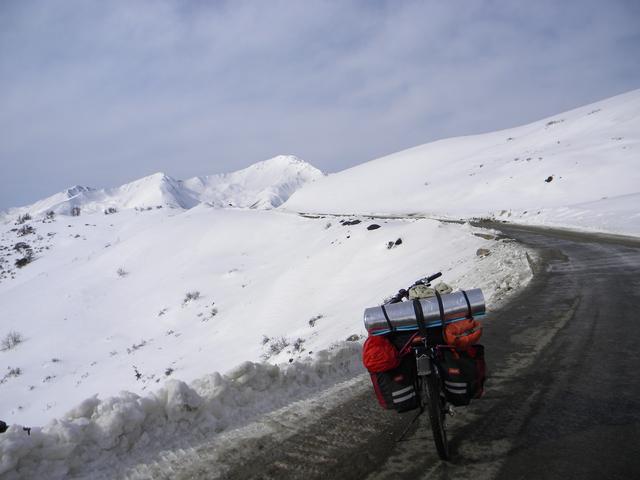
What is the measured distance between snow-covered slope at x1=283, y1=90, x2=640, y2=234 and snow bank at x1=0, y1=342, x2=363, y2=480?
19856 mm

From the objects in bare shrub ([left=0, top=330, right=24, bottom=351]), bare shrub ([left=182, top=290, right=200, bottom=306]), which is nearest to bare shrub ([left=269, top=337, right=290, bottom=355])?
bare shrub ([left=182, top=290, right=200, bottom=306])

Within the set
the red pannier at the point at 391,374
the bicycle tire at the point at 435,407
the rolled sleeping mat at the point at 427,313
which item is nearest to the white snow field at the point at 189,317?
the red pannier at the point at 391,374

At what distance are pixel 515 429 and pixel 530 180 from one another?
147 ft

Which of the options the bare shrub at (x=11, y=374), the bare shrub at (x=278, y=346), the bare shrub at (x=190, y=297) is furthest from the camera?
the bare shrub at (x=190, y=297)

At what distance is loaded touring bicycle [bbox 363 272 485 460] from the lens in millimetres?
3521

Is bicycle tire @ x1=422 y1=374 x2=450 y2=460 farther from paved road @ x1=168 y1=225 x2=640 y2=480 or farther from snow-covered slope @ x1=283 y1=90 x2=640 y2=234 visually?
snow-covered slope @ x1=283 y1=90 x2=640 y2=234

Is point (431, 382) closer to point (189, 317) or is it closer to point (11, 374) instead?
point (11, 374)

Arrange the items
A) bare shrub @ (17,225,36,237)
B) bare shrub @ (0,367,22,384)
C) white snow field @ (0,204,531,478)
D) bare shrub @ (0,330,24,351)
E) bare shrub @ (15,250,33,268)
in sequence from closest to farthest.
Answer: white snow field @ (0,204,531,478), bare shrub @ (0,367,22,384), bare shrub @ (0,330,24,351), bare shrub @ (15,250,33,268), bare shrub @ (17,225,36,237)

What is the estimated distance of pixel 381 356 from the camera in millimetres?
3578

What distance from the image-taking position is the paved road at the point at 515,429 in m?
3.47

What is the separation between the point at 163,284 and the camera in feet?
104

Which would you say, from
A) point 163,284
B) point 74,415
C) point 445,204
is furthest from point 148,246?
point 74,415

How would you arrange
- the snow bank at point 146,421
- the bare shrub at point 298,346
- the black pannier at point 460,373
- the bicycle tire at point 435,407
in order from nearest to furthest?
the bicycle tire at point 435,407 < the black pannier at point 460,373 < the snow bank at point 146,421 < the bare shrub at point 298,346

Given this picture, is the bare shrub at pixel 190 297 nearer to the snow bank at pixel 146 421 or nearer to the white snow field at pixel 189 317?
the white snow field at pixel 189 317
